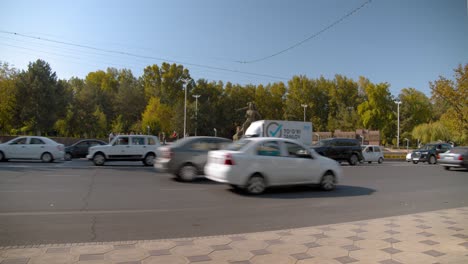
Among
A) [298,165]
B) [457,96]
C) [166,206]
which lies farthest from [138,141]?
[457,96]

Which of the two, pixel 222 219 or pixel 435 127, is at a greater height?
pixel 435 127

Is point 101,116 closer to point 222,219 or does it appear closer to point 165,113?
point 165,113

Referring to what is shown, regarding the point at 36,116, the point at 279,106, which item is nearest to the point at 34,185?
the point at 36,116

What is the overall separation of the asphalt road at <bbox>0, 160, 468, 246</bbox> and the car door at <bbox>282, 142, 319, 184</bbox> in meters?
0.49

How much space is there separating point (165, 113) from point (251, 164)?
2414 inches

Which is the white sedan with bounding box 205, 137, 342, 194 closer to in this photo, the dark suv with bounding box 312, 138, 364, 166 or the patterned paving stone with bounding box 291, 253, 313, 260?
the patterned paving stone with bounding box 291, 253, 313, 260

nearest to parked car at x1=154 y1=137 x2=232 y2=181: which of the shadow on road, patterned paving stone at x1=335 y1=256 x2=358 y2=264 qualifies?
A: the shadow on road

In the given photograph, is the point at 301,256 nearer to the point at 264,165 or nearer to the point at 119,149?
the point at 264,165

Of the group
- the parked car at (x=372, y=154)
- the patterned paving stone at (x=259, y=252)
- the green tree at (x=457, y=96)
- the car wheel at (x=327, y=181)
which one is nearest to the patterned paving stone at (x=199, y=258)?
the patterned paving stone at (x=259, y=252)

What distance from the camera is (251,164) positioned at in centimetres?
980

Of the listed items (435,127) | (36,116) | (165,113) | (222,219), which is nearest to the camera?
(222,219)

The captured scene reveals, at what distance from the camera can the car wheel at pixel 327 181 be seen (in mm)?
11180

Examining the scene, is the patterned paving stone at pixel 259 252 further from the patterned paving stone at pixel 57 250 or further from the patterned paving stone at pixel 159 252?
the patterned paving stone at pixel 57 250

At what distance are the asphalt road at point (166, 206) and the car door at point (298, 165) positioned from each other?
486 millimetres
